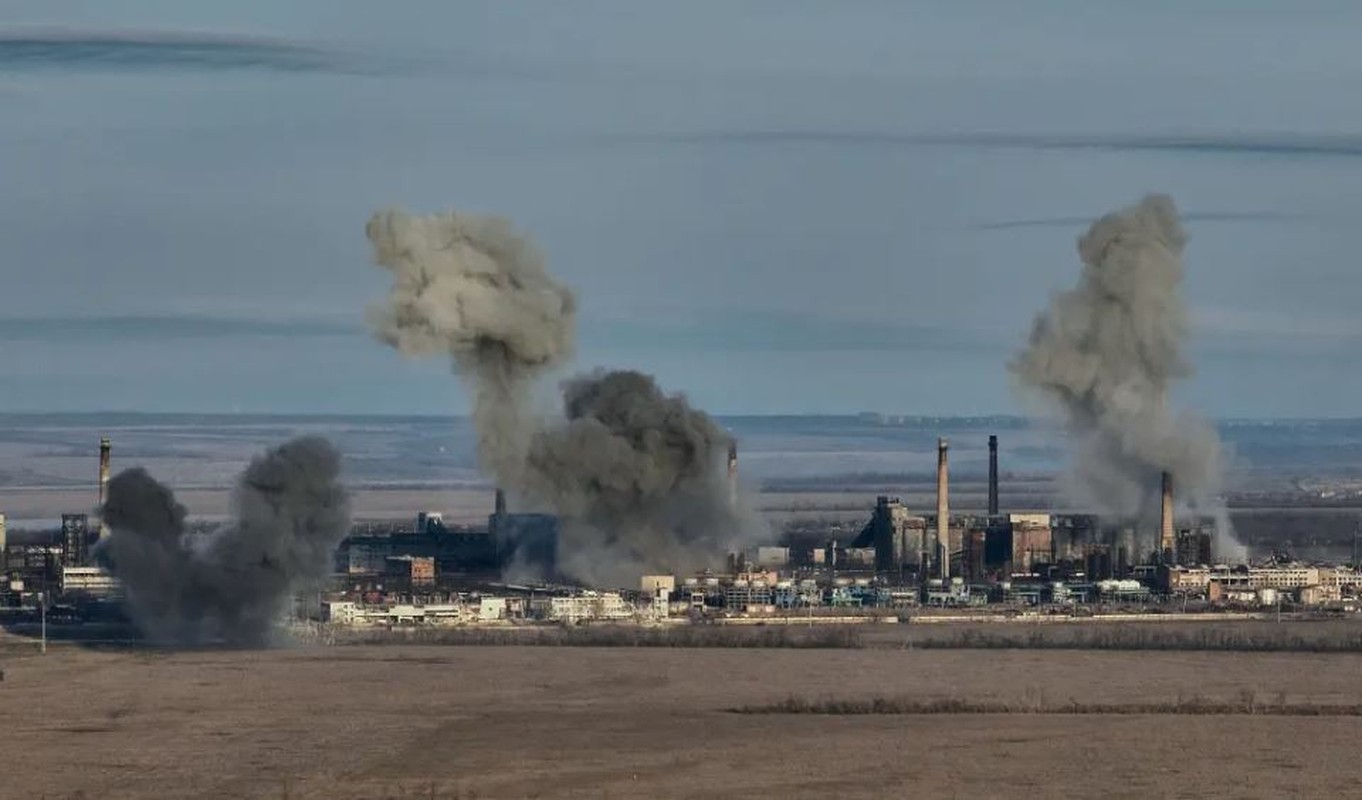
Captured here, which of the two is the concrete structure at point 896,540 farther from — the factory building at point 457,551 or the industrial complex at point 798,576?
the factory building at point 457,551

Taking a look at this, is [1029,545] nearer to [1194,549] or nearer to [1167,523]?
[1167,523]

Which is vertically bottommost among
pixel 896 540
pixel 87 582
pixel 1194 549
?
pixel 87 582

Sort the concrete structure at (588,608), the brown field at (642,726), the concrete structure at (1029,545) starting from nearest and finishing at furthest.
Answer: the brown field at (642,726) < the concrete structure at (588,608) < the concrete structure at (1029,545)

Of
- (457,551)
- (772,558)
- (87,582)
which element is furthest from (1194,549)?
(87,582)

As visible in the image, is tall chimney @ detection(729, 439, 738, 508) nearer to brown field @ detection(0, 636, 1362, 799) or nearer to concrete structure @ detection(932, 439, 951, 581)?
concrete structure @ detection(932, 439, 951, 581)

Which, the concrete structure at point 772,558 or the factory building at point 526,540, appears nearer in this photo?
the factory building at point 526,540

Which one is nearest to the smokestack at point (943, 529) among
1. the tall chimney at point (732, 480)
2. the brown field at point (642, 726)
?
the tall chimney at point (732, 480)
